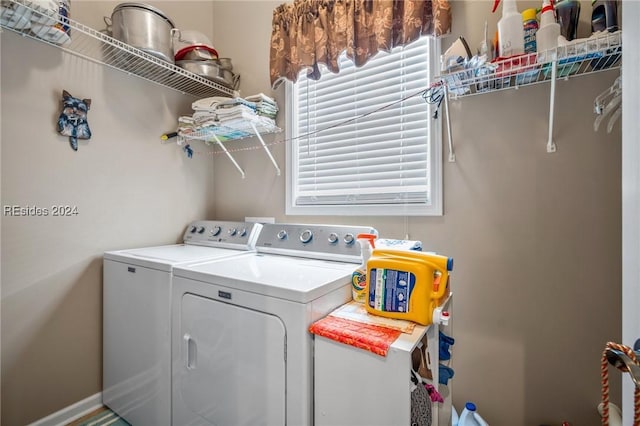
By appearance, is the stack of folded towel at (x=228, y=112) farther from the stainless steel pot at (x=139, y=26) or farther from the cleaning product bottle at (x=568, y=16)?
the cleaning product bottle at (x=568, y=16)

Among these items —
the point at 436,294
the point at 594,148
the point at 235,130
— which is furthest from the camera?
the point at 235,130

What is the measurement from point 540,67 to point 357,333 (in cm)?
137

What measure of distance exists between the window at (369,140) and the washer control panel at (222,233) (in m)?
0.38

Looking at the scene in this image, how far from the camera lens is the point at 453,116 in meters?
1.62

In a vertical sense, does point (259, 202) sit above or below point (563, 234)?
above

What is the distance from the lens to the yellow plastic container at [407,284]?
3.33 ft

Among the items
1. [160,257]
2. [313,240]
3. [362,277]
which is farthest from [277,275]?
[160,257]

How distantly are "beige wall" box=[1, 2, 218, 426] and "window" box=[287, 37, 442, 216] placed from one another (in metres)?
1.08

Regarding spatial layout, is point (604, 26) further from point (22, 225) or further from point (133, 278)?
point (22, 225)

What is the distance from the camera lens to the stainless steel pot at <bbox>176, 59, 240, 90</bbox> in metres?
2.08

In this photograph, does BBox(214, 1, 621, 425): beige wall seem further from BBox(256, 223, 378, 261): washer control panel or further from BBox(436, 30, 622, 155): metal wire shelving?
BBox(256, 223, 378, 261): washer control panel

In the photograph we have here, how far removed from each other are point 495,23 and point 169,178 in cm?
233

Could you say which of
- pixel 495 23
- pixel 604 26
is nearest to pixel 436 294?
pixel 604 26

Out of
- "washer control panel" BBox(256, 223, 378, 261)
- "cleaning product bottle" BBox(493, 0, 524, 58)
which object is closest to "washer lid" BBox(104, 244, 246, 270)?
"washer control panel" BBox(256, 223, 378, 261)
